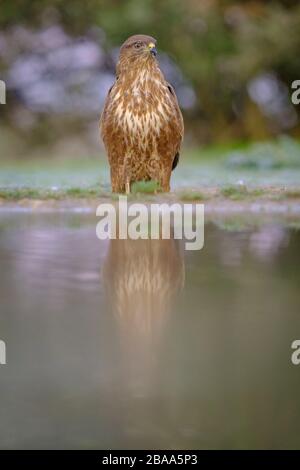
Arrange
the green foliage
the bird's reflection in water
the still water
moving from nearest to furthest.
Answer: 1. the still water
2. the bird's reflection in water
3. the green foliage

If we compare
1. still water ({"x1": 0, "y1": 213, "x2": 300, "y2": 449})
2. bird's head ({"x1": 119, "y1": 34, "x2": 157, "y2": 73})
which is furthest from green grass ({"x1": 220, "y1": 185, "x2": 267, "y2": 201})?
bird's head ({"x1": 119, "y1": 34, "x2": 157, "y2": 73})

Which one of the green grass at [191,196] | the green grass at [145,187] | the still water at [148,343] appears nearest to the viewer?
the still water at [148,343]

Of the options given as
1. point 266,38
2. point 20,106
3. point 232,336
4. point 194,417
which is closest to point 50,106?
point 20,106

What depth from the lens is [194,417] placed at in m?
1.44

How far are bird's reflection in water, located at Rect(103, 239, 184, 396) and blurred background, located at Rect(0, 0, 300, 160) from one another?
7.88ft

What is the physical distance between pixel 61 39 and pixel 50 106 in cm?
35

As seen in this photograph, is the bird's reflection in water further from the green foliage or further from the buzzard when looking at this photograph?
the green foliage

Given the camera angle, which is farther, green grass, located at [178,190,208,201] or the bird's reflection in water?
green grass, located at [178,190,208,201]

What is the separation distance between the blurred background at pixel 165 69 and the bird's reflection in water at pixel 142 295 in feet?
7.88

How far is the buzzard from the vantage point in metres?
2.29

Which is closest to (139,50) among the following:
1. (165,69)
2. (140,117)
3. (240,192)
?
(140,117)

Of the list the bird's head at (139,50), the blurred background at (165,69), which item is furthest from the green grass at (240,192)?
the blurred background at (165,69)

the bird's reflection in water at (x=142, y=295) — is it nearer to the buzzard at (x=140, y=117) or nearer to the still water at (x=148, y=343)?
the still water at (x=148, y=343)

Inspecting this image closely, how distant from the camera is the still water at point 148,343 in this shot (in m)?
1.41
